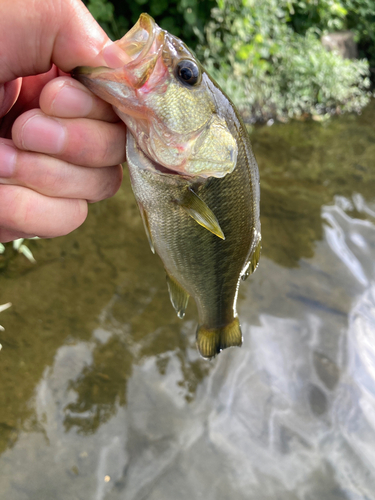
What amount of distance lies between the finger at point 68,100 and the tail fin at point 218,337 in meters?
1.06

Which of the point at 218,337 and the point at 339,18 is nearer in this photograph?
the point at 218,337

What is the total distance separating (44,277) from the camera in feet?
9.07

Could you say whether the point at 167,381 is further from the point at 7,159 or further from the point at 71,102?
the point at 71,102

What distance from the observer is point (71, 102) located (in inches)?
44.4

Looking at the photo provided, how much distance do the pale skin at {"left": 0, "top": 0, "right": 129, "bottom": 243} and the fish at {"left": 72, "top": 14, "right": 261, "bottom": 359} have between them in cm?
7

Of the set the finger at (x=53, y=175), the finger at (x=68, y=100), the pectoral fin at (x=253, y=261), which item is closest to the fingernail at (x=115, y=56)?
the finger at (x=68, y=100)

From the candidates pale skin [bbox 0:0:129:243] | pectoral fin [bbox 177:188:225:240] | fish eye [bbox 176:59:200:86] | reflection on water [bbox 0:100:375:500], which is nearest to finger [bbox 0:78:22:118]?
pale skin [bbox 0:0:129:243]

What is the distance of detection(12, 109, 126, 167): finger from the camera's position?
45.2 inches

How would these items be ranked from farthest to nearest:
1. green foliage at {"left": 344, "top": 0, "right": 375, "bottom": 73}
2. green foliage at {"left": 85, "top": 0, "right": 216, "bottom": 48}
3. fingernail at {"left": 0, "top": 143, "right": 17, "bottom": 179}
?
green foliage at {"left": 344, "top": 0, "right": 375, "bottom": 73} → green foliage at {"left": 85, "top": 0, "right": 216, "bottom": 48} → fingernail at {"left": 0, "top": 143, "right": 17, "bottom": 179}

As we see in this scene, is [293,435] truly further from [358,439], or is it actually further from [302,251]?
[302,251]

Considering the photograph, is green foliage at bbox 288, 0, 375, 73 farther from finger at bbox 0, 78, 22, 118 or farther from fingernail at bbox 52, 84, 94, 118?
fingernail at bbox 52, 84, 94, 118

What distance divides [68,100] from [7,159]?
0.86 ft

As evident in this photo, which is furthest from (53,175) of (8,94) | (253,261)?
(253,261)

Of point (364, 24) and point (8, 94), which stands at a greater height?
point (8, 94)
